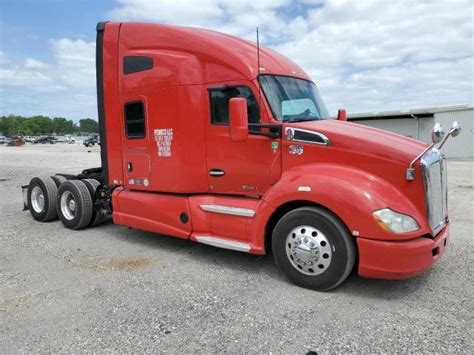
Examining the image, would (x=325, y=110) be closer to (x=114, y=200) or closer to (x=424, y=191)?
(x=424, y=191)

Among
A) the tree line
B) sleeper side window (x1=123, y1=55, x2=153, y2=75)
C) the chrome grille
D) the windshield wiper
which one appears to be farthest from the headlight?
the tree line

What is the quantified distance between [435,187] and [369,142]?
886mm

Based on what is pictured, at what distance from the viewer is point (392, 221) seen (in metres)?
4.09

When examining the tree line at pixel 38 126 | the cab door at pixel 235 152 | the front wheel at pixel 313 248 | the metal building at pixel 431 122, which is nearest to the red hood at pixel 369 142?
the cab door at pixel 235 152

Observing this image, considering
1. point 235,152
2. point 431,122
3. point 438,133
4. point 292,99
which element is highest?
point 431,122

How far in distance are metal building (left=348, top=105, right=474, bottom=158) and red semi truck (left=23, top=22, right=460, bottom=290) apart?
961 inches

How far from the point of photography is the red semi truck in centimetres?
423

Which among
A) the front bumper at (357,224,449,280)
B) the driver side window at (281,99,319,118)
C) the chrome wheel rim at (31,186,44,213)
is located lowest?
the front bumper at (357,224,449,280)

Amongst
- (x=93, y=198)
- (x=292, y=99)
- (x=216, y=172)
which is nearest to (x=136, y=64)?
(x=216, y=172)

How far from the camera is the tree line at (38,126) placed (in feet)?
467

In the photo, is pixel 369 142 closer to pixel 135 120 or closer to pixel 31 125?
pixel 135 120

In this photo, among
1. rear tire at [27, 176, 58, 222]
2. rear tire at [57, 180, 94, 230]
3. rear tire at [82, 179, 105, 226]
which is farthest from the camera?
rear tire at [27, 176, 58, 222]

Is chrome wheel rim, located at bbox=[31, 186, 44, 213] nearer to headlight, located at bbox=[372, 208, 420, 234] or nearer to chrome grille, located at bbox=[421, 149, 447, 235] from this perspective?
headlight, located at bbox=[372, 208, 420, 234]

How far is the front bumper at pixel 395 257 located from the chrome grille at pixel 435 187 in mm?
300
